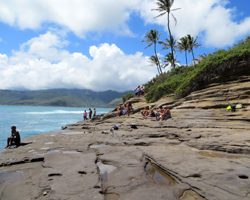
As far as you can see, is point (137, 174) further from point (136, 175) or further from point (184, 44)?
point (184, 44)

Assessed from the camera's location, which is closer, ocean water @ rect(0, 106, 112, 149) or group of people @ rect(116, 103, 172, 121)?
group of people @ rect(116, 103, 172, 121)

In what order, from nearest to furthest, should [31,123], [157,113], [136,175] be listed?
[136,175] → [157,113] → [31,123]

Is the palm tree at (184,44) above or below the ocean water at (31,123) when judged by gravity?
above

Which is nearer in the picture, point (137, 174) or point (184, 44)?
point (137, 174)

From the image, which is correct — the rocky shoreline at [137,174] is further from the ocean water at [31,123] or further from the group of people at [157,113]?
the ocean water at [31,123]

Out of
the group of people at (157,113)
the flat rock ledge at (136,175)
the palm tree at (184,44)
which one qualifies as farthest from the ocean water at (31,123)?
the palm tree at (184,44)

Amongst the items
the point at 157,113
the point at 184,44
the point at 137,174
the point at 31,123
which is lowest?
the point at 137,174

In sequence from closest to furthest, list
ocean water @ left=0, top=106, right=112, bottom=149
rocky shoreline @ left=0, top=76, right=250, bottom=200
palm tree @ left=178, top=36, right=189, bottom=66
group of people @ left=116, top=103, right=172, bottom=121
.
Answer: rocky shoreline @ left=0, top=76, right=250, bottom=200
group of people @ left=116, top=103, right=172, bottom=121
ocean water @ left=0, top=106, right=112, bottom=149
palm tree @ left=178, top=36, right=189, bottom=66

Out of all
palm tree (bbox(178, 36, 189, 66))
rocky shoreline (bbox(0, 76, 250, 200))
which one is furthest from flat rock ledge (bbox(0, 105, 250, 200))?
palm tree (bbox(178, 36, 189, 66))

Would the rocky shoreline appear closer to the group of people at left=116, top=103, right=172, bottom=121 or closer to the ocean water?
the group of people at left=116, top=103, right=172, bottom=121

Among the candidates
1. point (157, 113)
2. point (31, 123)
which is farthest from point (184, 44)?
point (31, 123)

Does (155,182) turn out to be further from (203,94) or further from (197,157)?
(203,94)

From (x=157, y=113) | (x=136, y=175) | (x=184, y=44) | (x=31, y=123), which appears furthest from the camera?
(x=184, y=44)

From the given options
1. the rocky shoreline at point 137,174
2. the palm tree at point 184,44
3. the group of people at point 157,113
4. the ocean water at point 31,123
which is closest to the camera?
the rocky shoreline at point 137,174
